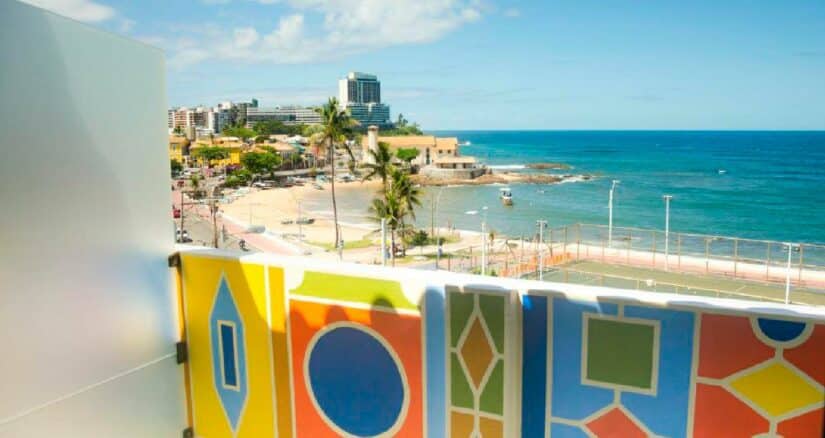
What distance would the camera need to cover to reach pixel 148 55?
2758 millimetres

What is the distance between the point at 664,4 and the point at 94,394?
8384 centimetres

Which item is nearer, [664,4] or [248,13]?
[248,13]

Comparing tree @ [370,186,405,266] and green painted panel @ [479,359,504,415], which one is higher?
green painted panel @ [479,359,504,415]

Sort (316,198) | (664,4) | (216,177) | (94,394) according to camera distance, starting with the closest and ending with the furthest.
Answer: (94,394) → (316,198) → (216,177) → (664,4)


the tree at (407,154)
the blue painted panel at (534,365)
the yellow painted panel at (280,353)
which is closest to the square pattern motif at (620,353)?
the blue painted panel at (534,365)

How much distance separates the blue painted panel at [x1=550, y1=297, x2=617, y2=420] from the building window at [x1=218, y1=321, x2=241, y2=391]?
145 centimetres

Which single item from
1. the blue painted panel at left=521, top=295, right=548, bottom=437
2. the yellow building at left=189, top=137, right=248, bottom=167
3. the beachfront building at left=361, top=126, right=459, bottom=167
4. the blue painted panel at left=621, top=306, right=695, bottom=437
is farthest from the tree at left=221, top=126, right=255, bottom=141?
the blue painted panel at left=621, top=306, right=695, bottom=437

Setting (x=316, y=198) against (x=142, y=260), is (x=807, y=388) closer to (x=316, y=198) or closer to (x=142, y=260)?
(x=142, y=260)

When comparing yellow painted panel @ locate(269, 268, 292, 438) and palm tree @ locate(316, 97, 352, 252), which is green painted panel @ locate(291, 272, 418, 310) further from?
palm tree @ locate(316, 97, 352, 252)

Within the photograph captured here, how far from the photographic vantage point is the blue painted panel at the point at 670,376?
1.98 metres

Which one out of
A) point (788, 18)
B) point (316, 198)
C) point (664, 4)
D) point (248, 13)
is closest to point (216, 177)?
point (316, 198)

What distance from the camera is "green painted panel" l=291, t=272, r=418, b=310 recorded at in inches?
94.9

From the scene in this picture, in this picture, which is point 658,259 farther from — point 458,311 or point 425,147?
point 425,147

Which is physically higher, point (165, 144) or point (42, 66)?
point (42, 66)
